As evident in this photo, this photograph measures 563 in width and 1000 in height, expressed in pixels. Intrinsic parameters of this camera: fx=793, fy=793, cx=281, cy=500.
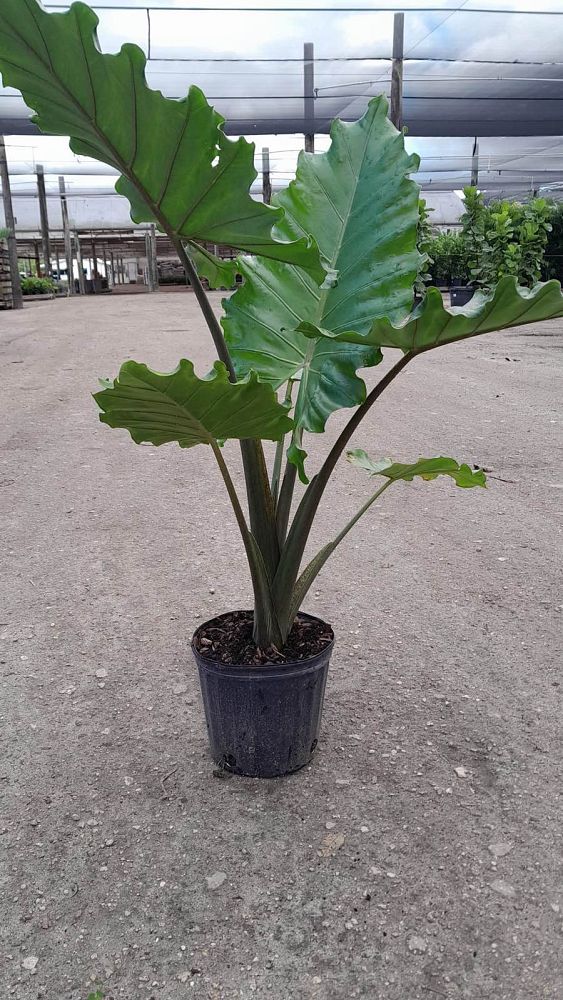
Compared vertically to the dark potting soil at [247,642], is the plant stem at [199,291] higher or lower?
higher

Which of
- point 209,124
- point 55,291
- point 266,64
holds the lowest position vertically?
point 55,291

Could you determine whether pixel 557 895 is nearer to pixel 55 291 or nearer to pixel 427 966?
pixel 427 966

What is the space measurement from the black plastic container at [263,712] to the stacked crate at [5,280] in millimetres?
16295

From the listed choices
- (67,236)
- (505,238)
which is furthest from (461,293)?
(67,236)

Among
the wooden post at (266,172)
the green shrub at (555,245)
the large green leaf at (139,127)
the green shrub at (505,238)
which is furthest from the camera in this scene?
the wooden post at (266,172)

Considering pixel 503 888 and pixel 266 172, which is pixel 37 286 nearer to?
pixel 266 172

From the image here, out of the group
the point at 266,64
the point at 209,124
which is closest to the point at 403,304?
the point at 209,124

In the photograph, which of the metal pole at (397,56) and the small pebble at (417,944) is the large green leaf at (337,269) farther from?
the metal pole at (397,56)

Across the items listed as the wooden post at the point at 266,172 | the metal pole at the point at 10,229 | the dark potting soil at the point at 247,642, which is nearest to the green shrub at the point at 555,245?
the wooden post at the point at 266,172

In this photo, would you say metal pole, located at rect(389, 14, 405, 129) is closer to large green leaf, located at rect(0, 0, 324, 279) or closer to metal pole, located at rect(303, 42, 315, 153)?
metal pole, located at rect(303, 42, 315, 153)

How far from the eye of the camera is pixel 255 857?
5.25 feet

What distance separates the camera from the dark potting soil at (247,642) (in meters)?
1.78

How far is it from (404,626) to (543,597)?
54cm

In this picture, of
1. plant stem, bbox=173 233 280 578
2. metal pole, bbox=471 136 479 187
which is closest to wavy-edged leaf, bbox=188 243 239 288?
plant stem, bbox=173 233 280 578
